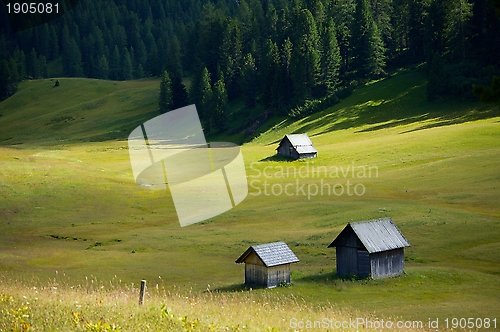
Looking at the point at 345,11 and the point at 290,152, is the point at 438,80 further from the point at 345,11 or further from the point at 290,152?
the point at 345,11

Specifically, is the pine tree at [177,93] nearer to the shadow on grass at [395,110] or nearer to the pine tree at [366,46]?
the shadow on grass at [395,110]

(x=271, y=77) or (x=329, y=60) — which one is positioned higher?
(x=329, y=60)

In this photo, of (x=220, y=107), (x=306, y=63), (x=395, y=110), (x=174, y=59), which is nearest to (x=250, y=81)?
(x=220, y=107)

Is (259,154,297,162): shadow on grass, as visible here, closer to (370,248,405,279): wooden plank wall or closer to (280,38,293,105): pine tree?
(280,38,293,105): pine tree

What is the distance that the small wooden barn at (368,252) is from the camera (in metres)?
35.4

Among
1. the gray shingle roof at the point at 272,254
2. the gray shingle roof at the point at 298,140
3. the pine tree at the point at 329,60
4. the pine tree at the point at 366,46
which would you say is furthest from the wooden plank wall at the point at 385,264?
the pine tree at the point at 366,46

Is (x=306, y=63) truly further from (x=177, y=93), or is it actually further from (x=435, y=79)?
(x=177, y=93)

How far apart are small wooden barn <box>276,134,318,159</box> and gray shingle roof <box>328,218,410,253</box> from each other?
43.8m

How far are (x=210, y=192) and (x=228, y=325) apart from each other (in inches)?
1996

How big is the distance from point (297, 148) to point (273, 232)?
35.3 meters

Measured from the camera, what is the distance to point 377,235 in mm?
36625

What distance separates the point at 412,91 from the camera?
355 feet

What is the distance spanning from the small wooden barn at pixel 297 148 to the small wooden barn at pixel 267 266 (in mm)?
46963

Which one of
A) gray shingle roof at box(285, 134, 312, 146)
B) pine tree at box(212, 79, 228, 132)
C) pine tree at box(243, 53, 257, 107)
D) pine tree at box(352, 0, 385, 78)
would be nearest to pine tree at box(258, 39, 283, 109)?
pine tree at box(243, 53, 257, 107)
